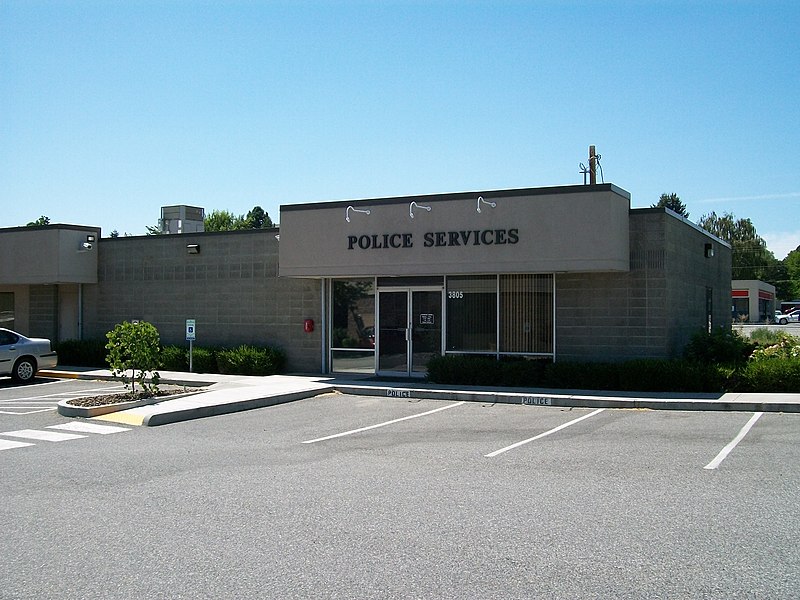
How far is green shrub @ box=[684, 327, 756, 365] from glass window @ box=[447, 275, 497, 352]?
447 centimetres

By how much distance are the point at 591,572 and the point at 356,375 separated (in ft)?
50.3

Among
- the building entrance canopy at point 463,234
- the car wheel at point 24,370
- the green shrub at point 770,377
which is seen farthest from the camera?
the car wheel at point 24,370

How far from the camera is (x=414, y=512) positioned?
7.59 meters

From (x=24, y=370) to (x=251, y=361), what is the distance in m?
5.85

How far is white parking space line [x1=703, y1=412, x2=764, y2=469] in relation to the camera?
379 inches

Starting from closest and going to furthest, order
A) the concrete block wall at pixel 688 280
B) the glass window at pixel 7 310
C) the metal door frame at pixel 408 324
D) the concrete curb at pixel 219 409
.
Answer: the concrete curb at pixel 219 409 < the concrete block wall at pixel 688 280 < the metal door frame at pixel 408 324 < the glass window at pixel 7 310

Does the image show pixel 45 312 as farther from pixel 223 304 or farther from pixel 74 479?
pixel 74 479

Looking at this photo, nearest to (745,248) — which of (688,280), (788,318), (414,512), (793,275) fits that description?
(793,275)

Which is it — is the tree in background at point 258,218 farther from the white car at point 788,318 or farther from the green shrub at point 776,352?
the green shrub at point 776,352

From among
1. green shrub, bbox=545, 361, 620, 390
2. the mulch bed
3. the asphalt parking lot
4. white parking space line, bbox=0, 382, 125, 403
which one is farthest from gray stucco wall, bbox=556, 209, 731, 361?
white parking space line, bbox=0, 382, 125, 403

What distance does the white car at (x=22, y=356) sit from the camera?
20.6 metres

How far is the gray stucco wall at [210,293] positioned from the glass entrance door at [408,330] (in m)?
1.99

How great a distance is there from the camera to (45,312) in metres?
27.1

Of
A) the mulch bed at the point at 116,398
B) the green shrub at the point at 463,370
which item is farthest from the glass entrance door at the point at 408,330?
the mulch bed at the point at 116,398
